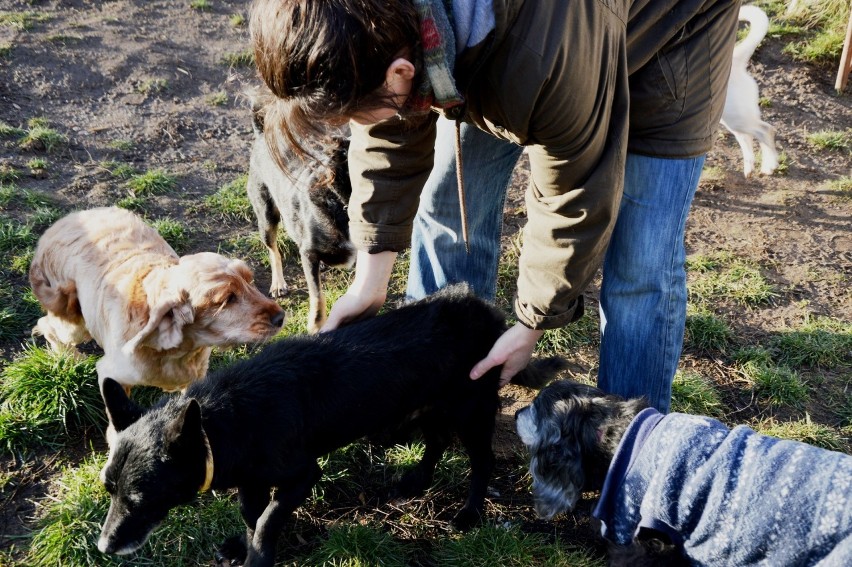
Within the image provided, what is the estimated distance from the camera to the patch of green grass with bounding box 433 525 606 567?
3.00 meters

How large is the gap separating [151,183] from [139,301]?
2.39 m

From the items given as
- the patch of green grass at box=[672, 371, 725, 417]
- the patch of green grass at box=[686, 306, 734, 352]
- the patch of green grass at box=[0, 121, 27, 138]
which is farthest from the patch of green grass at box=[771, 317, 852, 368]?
the patch of green grass at box=[0, 121, 27, 138]

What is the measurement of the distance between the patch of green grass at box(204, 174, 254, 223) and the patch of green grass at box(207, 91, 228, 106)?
1747 mm

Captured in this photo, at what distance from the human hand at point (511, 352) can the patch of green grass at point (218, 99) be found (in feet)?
16.3

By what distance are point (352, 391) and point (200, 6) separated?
7.49m

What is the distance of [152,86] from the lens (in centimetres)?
687

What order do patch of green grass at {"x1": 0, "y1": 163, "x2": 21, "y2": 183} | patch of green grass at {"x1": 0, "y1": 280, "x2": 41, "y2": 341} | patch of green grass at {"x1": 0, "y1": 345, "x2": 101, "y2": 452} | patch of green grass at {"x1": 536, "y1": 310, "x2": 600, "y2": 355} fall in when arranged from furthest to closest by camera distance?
patch of green grass at {"x1": 0, "y1": 163, "x2": 21, "y2": 183} → patch of green grass at {"x1": 536, "y1": 310, "x2": 600, "y2": 355} → patch of green grass at {"x1": 0, "y1": 280, "x2": 41, "y2": 341} → patch of green grass at {"x1": 0, "y1": 345, "x2": 101, "y2": 452}

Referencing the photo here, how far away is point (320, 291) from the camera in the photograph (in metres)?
4.37

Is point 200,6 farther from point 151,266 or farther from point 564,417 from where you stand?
point 564,417

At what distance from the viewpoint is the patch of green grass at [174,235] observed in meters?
4.92

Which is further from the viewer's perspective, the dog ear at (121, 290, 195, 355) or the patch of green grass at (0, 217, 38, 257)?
the patch of green grass at (0, 217, 38, 257)

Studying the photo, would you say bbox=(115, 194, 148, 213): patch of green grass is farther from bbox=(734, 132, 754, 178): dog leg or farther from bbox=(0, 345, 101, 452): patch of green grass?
bbox=(734, 132, 754, 178): dog leg

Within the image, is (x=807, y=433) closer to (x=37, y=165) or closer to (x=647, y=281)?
(x=647, y=281)

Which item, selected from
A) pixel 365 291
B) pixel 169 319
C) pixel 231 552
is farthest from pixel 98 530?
pixel 365 291
